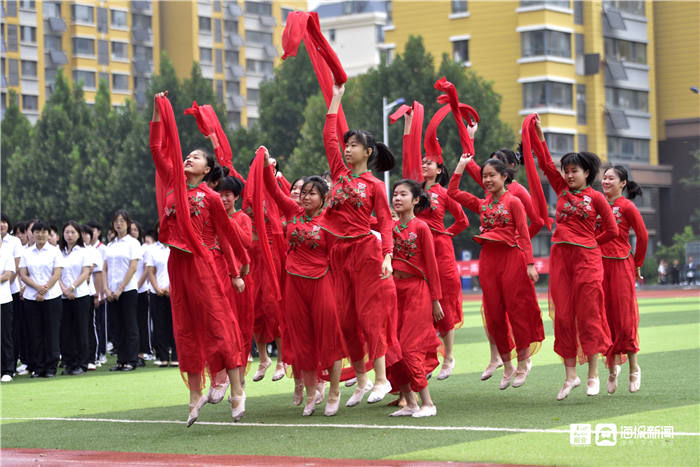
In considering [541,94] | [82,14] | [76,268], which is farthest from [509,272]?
[82,14]

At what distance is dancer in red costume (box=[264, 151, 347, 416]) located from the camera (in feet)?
34.4

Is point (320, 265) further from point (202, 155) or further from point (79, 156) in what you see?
point (79, 156)

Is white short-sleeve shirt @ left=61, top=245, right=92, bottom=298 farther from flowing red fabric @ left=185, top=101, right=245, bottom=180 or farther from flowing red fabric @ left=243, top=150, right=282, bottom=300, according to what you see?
flowing red fabric @ left=243, top=150, right=282, bottom=300

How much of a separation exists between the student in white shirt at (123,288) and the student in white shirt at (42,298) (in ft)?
3.75

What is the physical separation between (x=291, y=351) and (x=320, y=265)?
0.87 meters

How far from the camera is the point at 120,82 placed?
273ft

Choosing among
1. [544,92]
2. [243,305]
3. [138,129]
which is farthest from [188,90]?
[243,305]

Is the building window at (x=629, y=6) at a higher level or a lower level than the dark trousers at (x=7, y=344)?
higher

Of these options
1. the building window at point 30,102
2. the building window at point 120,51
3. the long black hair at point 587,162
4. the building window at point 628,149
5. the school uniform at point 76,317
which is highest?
the building window at point 120,51

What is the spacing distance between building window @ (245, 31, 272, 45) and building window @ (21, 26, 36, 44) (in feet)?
Answer: 55.9

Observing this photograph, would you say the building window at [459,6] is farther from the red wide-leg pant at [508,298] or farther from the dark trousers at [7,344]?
the red wide-leg pant at [508,298]

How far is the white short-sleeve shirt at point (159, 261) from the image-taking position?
59.5 ft

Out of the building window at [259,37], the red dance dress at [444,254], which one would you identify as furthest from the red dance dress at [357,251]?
the building window at [259,37]

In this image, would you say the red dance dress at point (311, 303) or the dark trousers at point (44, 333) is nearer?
the red dance dress at point (311, 303)
